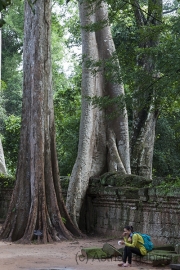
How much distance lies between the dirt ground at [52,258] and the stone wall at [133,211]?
69 centimetres

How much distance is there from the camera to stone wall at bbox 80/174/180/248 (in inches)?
355

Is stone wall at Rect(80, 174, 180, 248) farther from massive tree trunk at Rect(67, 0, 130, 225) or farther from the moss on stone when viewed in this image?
massive tree trunk at Rect(67, 0, 130, 225)

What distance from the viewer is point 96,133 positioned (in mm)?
13188

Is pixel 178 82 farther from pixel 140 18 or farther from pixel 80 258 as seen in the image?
pixel 140 18

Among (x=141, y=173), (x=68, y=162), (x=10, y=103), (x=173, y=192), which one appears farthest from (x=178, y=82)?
(x=10, y=103)

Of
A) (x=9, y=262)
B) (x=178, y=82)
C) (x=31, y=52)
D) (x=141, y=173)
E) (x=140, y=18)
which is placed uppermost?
(x=140, y=18)

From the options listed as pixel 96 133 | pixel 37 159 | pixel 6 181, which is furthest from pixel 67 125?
pixel 37 159

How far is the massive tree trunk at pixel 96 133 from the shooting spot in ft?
40.7

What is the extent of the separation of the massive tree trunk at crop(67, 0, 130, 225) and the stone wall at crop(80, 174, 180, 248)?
17.1 inches

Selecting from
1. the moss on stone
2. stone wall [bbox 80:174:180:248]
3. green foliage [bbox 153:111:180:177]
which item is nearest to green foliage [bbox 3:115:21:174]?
green foliage [bbox 153:111:180:177]

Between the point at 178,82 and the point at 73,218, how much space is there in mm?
4926

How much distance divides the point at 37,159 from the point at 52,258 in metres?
3.10

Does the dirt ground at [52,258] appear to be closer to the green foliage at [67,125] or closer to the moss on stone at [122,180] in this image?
the moss on stone at [122,180]

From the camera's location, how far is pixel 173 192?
8.79 metres
